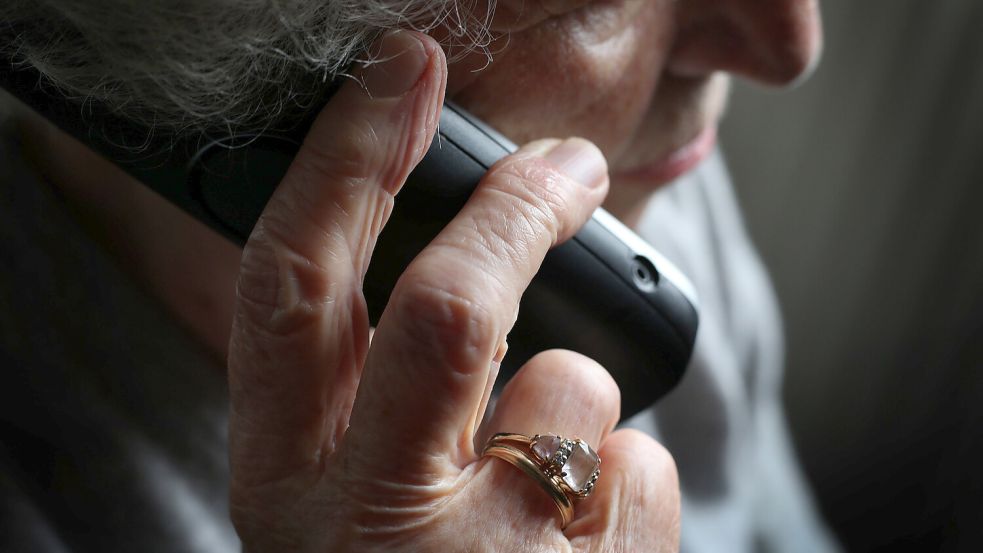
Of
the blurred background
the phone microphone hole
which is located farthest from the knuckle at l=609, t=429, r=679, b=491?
the blurred background

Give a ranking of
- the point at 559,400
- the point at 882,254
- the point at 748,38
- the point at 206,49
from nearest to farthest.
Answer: the point at 206,49
the point at 559,400
the point at 748,38
the point at 882,254

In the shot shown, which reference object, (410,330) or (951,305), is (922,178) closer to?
(951,305)

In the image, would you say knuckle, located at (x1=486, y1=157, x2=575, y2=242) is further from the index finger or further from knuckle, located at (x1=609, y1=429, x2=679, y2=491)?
knuckle, located at (x1=609, y1=429, x2=679, y2=491)

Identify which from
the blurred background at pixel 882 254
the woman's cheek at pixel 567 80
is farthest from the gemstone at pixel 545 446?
the blurred background at pixel 882 254

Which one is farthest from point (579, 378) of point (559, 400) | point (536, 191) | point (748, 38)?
point (748, 38)

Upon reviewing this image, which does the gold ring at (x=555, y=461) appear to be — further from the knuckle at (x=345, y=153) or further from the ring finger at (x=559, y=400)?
the knuckle at (x=345, y=153)

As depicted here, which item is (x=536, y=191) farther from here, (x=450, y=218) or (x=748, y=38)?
(x=748, y=38)
